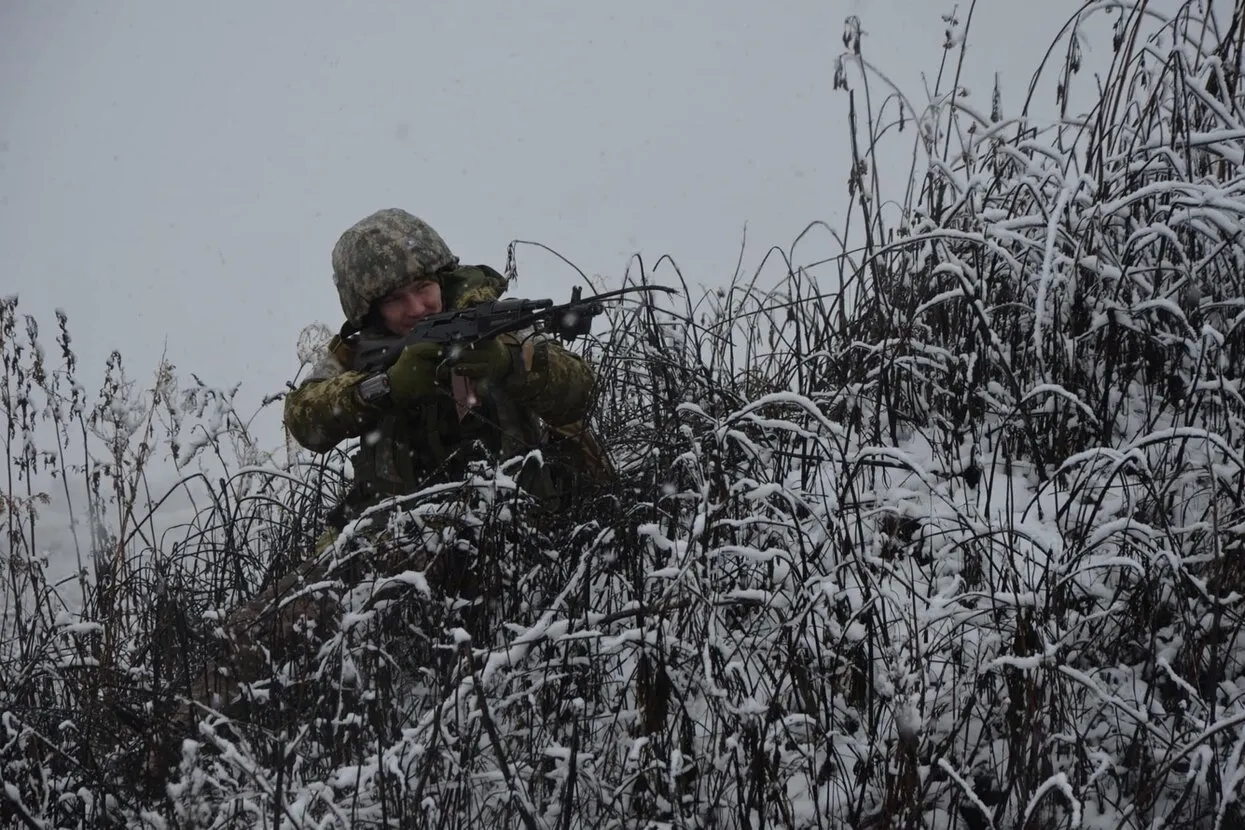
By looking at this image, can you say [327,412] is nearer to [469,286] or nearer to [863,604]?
[469,286]

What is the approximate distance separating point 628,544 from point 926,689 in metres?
0.73

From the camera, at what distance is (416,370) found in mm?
2740

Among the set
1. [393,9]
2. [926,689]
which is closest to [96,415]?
[926,689]

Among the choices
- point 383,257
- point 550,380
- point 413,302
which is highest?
point 383,257

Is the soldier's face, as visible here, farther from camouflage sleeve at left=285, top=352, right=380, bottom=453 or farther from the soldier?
camouflage sleeve at left=285, top=352, right=380, bottom=453

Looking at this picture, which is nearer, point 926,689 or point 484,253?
point 926,689

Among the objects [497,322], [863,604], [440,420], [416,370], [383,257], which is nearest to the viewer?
[863,604]

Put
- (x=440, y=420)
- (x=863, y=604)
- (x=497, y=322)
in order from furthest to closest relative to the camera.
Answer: (x=440, y=420) < (x=497, y=322) < (x=863, y=604)

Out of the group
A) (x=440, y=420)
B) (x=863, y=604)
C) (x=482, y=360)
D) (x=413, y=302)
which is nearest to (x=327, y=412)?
(x=440, y=420)

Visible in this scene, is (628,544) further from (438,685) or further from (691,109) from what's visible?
(691,109)

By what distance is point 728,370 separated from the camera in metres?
3.14

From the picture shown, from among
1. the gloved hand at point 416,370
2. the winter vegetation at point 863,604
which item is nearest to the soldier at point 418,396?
the gloved hand at point 416,370

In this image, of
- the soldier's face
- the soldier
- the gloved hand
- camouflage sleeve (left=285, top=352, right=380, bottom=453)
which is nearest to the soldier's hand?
the soldier

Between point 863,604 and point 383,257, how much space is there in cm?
187
